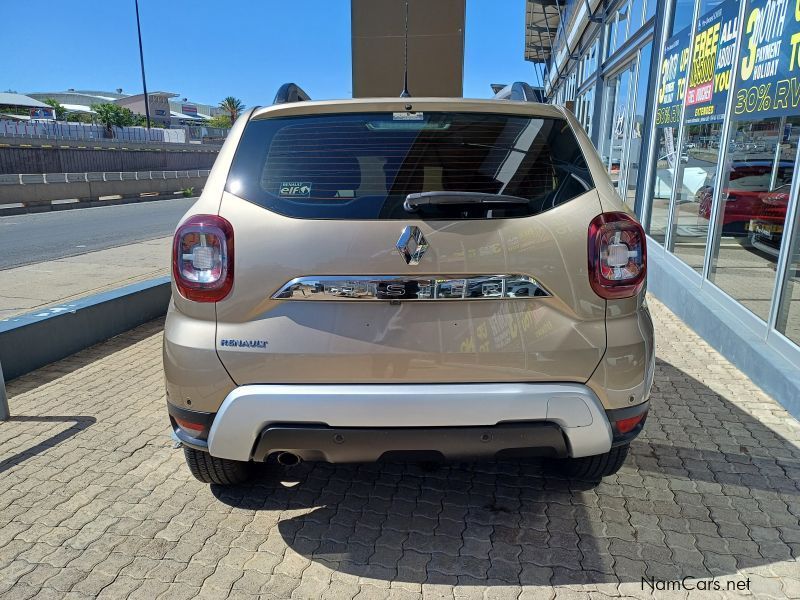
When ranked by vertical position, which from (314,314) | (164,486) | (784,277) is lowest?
(164,486)

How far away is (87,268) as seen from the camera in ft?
28.0

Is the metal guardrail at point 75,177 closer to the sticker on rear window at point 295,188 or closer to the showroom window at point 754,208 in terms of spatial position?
the showroom window at point 754,208

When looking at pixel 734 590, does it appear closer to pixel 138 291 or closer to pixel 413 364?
pixel 413 364

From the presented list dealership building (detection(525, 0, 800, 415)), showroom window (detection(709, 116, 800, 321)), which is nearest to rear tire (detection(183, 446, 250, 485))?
dealership building (detection(525, 0, 800, 415))

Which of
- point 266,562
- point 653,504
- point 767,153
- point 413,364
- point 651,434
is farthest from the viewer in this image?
point 767,153

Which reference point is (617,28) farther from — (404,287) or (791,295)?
(404,287)

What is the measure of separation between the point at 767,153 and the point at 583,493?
353cm

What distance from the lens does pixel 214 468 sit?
268 centimetres

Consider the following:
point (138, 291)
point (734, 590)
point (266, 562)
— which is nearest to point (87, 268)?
point (138, 291)

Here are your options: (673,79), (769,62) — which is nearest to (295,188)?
(769,62)

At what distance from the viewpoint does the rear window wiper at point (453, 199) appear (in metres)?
2.25

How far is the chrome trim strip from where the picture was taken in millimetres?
2195

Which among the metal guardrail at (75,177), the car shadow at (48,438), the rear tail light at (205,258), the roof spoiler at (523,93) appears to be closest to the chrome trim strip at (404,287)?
the rear tail light at (205,258)

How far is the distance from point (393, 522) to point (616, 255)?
1512 mm
